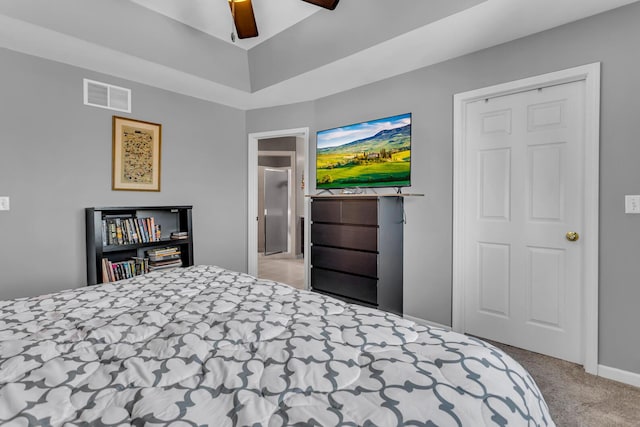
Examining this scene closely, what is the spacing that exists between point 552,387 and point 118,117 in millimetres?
4088

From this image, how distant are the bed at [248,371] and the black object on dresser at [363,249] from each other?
157 centimetres

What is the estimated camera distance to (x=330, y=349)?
41.5 inches

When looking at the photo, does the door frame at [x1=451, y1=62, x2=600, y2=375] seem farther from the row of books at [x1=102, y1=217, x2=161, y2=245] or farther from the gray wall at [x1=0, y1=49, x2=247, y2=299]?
the row of books at [x1=102, y1=217, x2=161, y2=245]

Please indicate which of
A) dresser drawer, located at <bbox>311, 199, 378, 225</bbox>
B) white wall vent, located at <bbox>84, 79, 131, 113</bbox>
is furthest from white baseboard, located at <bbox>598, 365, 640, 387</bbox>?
white wall vent, located at <bbox>84, 79, 131, 113</bbox>

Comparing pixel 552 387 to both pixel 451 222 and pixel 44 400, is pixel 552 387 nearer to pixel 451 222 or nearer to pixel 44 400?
pixel 451 222

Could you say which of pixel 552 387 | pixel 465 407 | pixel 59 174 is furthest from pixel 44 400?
pixel 59 174

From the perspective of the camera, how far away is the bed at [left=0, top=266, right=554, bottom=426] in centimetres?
76

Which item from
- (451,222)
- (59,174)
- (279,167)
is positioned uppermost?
(279,167)

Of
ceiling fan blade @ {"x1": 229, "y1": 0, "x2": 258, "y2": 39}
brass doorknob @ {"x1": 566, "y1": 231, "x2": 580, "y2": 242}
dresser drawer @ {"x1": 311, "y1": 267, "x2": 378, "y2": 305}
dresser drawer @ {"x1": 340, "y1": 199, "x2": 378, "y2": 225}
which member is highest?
ceiling fan blade @ {"x1": 229, "y1": 0, "x2": 258, "y2": 39}

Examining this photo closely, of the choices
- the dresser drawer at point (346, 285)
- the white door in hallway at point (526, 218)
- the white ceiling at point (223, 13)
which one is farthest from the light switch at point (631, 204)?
the white ceiling at point (223, 13)

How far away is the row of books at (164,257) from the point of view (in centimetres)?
329

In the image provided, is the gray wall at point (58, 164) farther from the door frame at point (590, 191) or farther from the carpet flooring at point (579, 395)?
the carpet flooring at point (579, 395)

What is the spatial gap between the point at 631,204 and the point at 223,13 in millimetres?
3267

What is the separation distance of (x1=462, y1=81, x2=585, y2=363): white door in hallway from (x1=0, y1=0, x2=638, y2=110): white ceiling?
47cm
